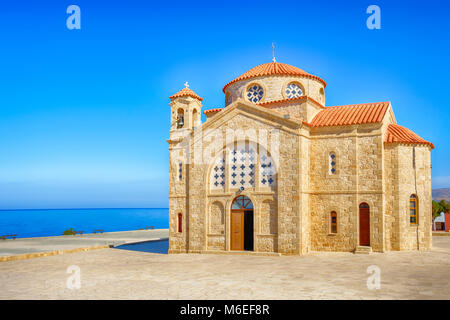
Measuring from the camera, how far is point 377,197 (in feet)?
69.9

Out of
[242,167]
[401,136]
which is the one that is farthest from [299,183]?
[401,136]

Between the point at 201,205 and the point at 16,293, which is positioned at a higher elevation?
the point at 201,205

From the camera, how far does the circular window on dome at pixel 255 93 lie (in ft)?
85.9

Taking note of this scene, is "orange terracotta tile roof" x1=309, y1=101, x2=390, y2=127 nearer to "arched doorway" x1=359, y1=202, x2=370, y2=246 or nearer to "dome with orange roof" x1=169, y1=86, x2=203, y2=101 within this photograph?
"arched doorway" x1=359, y1=202, x2=370, y2=246

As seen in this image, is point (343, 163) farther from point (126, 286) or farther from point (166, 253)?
point (126, 286)

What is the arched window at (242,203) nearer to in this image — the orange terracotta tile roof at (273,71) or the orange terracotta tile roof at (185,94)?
the orange terracotta tile roof at (185,94)

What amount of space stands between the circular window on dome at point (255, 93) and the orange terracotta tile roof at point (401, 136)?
7.97 m

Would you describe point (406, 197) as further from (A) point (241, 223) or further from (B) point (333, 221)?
(A) point (241, 223)

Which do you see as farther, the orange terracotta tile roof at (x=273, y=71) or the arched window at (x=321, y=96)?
the arched window at (x=321, y=96)

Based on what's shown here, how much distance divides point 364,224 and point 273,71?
1095cm

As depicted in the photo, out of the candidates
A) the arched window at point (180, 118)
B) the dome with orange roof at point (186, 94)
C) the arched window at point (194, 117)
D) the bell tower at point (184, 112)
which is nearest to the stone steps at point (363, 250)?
the bell tower at point (184, 112)

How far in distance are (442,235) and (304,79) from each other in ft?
61.4
